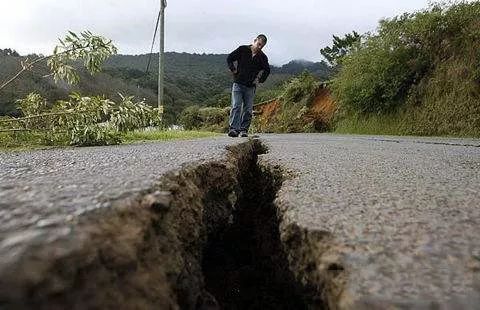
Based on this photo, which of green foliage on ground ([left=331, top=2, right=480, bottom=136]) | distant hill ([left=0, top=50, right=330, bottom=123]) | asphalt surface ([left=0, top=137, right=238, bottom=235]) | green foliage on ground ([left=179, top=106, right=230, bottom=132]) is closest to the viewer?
asphalt surface ([left=0, top=137, right=238, bottom=235])

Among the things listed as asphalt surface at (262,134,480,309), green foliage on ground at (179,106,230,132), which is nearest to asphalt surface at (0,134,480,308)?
asphalt surface at (262,134,480,309)

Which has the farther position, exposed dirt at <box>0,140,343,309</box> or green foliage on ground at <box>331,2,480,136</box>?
green foliage on ground at <box>331,2,480,136</box>

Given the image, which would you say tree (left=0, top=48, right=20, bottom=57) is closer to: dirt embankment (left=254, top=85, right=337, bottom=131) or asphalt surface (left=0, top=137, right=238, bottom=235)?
dirt embankment (left=254, top=85, right=337, bottom=131)

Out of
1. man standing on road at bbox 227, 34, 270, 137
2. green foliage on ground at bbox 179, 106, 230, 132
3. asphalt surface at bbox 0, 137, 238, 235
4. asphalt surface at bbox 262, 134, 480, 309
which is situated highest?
man standing on road at bbox 227, 34, 270, 137

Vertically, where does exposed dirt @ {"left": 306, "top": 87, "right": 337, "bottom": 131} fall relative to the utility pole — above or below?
A: below

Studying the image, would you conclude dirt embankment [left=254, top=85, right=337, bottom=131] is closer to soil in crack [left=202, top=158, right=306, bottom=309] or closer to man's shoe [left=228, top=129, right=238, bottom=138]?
man's shoe [left=228, top=129, right=238, bottom=138]

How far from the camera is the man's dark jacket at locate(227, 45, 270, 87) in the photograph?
20.3ft

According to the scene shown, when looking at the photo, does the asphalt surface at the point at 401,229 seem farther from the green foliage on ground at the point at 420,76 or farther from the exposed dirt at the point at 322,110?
the exposed dirt at the point at 322,110

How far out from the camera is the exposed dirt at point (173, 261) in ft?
2.04

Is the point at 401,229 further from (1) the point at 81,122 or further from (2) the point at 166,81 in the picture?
(2) the point at 166,81

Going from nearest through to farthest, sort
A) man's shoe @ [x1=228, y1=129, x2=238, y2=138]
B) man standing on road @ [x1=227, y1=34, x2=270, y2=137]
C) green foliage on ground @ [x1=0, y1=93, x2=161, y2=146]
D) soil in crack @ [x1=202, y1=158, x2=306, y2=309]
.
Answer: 1. soil in crack @ [x1=202, y1=158, x2=306, y2=309]
2. green foliage on ground @ [x1=0, y1=93, x2=161, y2=146]
3. man's shoe @ [x1=228, y1=129, x2=238, y2=138]
4. man standing on road @ [x1=227, y1=34, x2=270, y2=137]

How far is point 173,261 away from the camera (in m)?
0.86

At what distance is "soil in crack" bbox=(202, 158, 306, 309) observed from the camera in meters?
1.19

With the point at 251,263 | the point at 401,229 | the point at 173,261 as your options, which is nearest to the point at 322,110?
the point at 251,263
